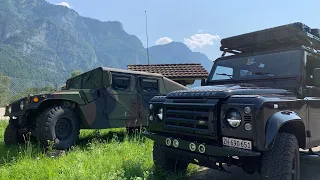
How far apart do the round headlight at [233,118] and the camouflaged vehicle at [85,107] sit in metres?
3.68

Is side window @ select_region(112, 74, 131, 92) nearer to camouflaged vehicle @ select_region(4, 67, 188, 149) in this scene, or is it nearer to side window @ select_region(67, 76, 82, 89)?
camouflaged vehicle @ select_region(4, 67, 188, 149)

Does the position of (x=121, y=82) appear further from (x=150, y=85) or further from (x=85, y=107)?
(x=85, y=107)

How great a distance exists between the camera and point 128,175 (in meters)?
3.99

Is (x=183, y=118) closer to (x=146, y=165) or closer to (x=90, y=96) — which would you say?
(x=146, y=165)

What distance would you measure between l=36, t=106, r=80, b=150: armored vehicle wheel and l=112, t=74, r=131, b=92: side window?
1301 millimetres

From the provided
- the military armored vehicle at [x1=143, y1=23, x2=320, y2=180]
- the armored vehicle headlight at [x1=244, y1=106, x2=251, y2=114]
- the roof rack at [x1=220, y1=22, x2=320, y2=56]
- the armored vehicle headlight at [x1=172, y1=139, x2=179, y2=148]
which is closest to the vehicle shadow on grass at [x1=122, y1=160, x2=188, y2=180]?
the military armored vehicle at [x1=143, y1=23, x2=320, y2=180]

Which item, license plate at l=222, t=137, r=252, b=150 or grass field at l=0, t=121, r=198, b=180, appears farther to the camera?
grass field at l=0, t=121, r=198, b=180

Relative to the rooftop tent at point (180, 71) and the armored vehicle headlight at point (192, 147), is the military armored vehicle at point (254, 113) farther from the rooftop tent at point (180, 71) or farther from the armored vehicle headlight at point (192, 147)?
the rooftop tent at point (180, 71)

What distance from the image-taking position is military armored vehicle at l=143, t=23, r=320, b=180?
10.0 ft

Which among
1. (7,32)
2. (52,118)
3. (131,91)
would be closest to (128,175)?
(52,118)

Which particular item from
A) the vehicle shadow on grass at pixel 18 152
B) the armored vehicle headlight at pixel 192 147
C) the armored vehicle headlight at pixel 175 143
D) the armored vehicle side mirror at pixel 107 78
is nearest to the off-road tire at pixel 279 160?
the armored vehicle headlight at pixel 192 147

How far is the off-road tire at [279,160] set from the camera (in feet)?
9.98

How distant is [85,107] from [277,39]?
160 inches

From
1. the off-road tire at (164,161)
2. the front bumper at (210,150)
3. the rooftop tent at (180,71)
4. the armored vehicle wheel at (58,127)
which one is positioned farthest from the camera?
the rooftop tent at (180,71)
